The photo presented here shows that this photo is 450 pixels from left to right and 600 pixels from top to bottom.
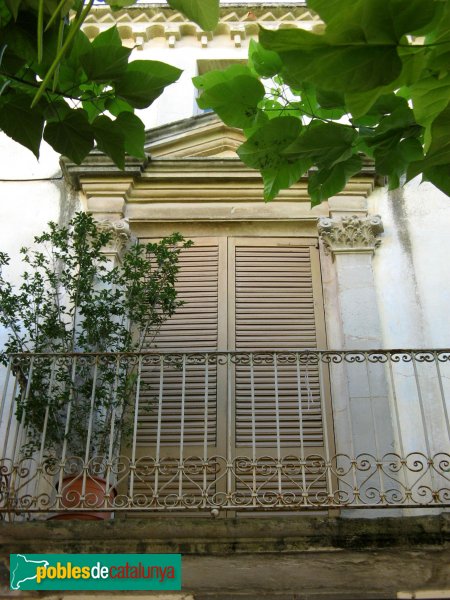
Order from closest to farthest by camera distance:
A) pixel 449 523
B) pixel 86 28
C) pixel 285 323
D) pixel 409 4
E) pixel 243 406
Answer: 1. pixel 409 4
2. pixel 449 523
3. pixel 243 406
4. pixel 285 323
5. pixel 86 28

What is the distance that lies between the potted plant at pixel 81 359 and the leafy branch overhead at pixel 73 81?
8.89 feet

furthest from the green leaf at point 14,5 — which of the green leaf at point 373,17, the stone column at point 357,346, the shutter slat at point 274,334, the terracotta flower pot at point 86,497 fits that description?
the shutter slat at point 274,334

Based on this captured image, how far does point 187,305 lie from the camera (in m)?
7.34

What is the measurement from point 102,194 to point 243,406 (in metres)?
2.66

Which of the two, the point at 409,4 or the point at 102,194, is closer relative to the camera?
the point at 409,4

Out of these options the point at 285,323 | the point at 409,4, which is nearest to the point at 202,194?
the point at 285,323

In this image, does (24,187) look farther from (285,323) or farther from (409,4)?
(409,4)

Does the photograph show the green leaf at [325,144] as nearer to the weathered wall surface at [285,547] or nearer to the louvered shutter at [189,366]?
the weathered wall surface at [285,547]

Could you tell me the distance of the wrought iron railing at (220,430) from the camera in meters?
5.63

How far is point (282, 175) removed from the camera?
371cm

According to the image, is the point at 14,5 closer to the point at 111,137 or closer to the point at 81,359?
the point at 111,137

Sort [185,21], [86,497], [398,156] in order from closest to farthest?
1. [398,156]
2. [86,497]
3. [185,21]
